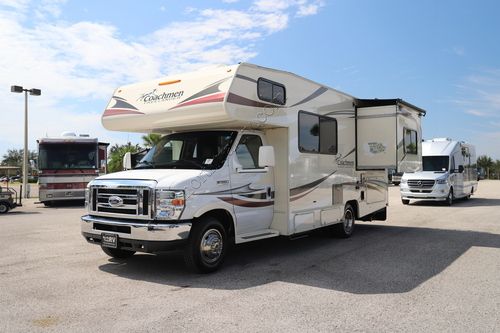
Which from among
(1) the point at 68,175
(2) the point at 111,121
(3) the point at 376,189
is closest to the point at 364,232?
(3) the point at 376,189

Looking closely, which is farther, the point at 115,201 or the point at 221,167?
the point at 221,167

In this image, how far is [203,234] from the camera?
6680 mm

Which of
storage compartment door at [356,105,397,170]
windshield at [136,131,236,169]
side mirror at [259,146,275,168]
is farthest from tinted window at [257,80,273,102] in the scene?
storage compartment door at [356,105,397,170]

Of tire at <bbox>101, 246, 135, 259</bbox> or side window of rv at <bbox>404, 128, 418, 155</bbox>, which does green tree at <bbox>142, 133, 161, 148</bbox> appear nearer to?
tire at <bbox>101, 246, 135, 259</bbox>

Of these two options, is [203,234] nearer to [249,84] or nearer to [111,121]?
[249,84]

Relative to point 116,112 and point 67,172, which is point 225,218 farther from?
point 67,172

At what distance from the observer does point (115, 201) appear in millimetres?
6734

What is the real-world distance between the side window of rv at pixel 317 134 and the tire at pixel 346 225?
156 centimetres

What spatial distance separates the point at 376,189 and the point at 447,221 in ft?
11.9

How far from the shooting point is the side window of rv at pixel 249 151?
747 cm

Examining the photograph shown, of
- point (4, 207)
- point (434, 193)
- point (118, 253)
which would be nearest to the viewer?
point (118, 253)

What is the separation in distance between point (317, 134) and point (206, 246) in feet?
12.1

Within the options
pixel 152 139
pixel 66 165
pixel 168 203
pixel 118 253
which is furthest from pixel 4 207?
pixel 168 203

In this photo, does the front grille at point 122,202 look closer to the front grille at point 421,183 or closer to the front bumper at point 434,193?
the front bumper at point 434,193
